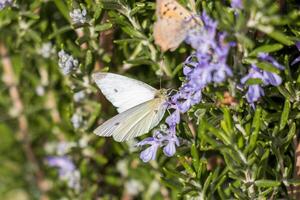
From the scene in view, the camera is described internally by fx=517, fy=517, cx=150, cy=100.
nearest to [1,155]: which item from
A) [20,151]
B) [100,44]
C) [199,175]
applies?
[20,151]

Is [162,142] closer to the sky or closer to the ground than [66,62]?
closer to the ground

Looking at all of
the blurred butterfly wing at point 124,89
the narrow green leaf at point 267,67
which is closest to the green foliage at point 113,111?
the narrow green leaf at point 267,67

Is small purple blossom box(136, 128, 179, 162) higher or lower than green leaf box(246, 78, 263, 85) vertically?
lower

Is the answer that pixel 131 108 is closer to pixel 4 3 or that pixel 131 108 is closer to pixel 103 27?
pixel 103 27

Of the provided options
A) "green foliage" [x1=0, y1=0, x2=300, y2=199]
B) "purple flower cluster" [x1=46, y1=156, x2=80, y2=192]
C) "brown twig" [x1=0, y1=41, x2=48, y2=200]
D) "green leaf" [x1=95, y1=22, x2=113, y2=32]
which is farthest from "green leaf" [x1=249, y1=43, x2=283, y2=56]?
"brown twig" [x1=0, y1=41, x2=48, y2=200]

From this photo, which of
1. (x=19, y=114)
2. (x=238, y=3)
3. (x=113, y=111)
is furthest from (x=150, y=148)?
(x=19, y=114)

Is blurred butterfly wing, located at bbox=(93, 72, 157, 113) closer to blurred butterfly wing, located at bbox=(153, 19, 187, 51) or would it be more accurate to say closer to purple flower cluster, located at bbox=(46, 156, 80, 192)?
blurred butterfly wing, located at bbox=(153, 19, 187, 51)

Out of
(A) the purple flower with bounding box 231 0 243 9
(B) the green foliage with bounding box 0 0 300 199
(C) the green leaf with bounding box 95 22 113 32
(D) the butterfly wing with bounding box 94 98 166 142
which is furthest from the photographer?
(C) the green leaf with bounding box 95 22 113 32

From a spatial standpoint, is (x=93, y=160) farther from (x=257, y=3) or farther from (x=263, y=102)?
(x=257, y=3)
